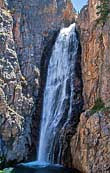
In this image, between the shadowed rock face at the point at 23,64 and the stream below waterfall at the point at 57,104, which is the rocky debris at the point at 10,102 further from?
the stream below waterfall at the point at 57,104

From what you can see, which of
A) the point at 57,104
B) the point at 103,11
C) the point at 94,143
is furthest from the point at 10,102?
the point at 103,11

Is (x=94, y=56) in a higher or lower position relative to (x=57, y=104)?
higher

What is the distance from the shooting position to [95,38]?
31.0 metres

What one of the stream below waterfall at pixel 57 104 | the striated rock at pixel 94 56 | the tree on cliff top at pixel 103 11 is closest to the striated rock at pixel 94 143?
the striated rock at pixel 94 56

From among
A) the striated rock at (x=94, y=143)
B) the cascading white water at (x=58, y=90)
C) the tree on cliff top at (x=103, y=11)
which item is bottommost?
the striated rock at (x=94, y=143)

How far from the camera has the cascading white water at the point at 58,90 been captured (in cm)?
3284

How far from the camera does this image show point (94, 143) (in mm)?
25234

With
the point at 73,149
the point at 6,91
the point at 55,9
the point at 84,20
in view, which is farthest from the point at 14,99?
the point at 55,9

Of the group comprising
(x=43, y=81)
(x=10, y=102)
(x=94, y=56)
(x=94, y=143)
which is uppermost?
(x=94, y=56)

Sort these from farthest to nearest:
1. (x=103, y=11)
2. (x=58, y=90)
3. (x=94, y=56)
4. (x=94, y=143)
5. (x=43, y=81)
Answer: (x=43, y=81) < (x=58, y=90) < (x=94, y=56) < (x=103, y=11) < (x=94, y=143)

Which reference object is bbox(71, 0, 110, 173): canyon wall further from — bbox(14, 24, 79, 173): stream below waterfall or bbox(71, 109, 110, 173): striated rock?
bbox(14, 24, 79, 173): stream below waterfall

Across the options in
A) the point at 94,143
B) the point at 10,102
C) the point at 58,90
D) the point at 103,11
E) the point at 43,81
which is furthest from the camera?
the point at 43,81

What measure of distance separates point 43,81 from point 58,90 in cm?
254

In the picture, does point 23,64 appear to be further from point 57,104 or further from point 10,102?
point 57,104
